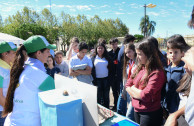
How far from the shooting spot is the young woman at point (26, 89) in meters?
1.30

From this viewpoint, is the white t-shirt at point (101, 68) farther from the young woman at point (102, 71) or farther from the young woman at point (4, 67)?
the young woman at point (4, 67)

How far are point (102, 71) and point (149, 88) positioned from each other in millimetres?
2049

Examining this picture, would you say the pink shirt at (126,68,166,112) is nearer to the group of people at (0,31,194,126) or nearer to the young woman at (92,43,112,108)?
the group of people at (0,31,194,126)

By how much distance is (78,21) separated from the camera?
34969 mm

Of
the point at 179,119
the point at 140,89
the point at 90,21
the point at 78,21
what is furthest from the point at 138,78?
the point at 90,21

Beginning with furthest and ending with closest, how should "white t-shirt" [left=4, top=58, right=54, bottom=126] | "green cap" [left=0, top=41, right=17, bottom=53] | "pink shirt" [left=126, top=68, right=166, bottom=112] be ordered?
"green cap" [left=0, top=41, right=17, bottom=53]
"pink shirt" [left=126, top=68, right=166, bottom=112]
"white t-shirt" [left=4, top=58, right=54, bottom=126]

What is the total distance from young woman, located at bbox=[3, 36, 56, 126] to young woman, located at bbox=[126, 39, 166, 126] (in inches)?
38.0

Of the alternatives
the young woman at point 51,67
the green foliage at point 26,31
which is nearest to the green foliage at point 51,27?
the green foliage at point 26,31

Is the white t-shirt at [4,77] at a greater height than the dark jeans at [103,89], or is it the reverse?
the white t-shirt at [4,77]

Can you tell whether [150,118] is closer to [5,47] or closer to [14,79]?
[14,79]

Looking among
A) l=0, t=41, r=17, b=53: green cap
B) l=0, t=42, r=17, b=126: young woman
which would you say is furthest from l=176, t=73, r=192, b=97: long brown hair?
l=0, t=41, r=17, b=53: green cap

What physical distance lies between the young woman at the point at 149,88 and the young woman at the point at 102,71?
70.8 inches

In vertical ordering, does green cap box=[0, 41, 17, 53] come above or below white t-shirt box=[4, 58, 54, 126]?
above

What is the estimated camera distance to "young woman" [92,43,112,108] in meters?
3.56
